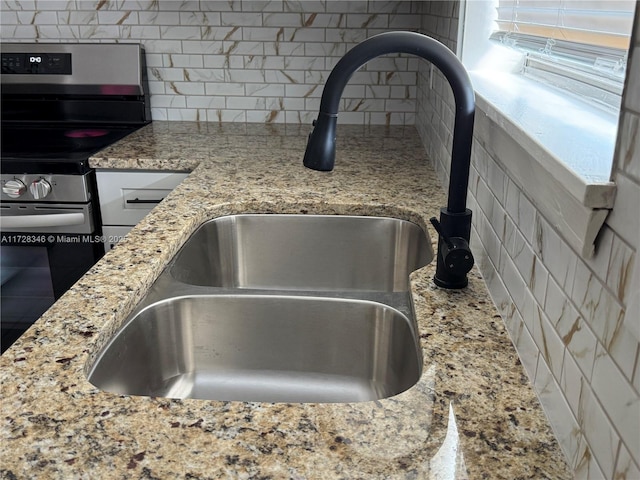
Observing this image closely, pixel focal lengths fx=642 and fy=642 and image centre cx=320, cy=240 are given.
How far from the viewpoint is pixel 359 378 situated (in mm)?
1270

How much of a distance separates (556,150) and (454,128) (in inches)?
13.7

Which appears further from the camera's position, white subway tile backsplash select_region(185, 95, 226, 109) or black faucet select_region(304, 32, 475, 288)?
white subway tile backsplash select_region(185, 95, 226, 109)

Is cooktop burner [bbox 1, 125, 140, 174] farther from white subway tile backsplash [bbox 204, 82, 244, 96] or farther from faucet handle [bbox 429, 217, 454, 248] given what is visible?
faucet handle [bbox 429, 217, 454, 248]

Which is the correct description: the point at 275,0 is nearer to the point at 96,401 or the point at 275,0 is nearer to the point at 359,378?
the point at 359,378

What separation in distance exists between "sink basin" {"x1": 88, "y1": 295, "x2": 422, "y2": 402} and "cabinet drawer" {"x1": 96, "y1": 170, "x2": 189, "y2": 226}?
3.08ft

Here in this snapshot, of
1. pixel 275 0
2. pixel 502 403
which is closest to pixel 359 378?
pixel 502 403

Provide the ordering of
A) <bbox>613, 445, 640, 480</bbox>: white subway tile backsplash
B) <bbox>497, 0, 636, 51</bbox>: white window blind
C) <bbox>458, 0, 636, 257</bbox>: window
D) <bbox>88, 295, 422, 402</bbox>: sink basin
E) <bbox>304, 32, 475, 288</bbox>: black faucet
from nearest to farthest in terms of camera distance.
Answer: <bbox>613, 445, 640, 480</bbox>: white subway tile backsplash
<bbox>458, 0, 636, 257</bbox>: window
<bbox>497, 0, 636, 51</bbox>: white window blind
<bbox>304, 32, 475, 288</bbox>: black faucet
<bbox>88, 295, 422, 402</bbox>: sink basin

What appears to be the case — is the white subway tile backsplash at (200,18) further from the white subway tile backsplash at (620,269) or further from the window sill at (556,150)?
Result: the white subway tile backsplash at (620,269)

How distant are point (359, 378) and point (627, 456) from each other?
0.77 meters

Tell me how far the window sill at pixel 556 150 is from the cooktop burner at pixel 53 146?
A: 1352 mm

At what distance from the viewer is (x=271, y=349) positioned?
1.27 meters

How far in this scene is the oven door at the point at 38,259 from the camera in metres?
2.05

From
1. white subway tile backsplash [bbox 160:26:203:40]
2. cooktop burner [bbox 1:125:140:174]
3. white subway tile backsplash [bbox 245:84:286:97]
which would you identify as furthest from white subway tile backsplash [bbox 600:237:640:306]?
white subway tile backsplash [bbox 160:26:203:40]

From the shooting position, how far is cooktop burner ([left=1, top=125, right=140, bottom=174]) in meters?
2.00
